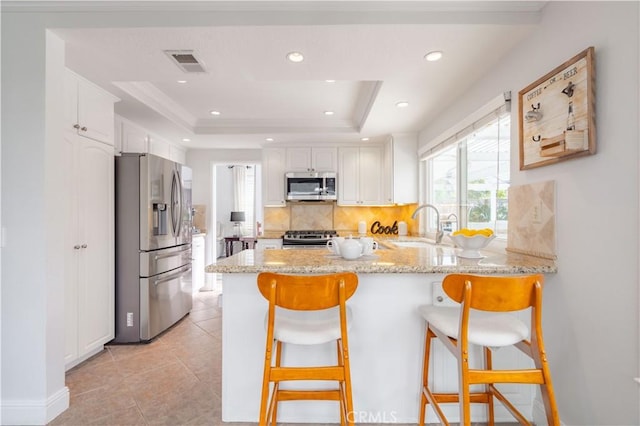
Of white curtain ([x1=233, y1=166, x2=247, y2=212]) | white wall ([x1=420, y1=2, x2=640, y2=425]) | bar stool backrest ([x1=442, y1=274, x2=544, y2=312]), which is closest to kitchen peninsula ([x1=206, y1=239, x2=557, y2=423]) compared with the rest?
white wall ([x1=420, y1=2, x2=640, y2=425])

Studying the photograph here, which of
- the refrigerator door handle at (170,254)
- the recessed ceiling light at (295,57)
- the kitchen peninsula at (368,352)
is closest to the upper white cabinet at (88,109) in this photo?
the refrigerator door handle at (170,254)

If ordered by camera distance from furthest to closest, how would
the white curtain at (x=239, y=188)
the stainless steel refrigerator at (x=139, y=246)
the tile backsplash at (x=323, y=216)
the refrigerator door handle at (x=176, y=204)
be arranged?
the white curtain at (x=239, y=188)
the tile backsplash at (x=323, y=216)
the refrigerator door handle at (x=176, y=204)
the stainless steel refrigerator at (x=139, y=246)

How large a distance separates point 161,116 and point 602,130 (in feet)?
11.7

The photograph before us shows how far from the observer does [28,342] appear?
5.70 feet

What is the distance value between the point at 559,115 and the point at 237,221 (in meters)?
7.28

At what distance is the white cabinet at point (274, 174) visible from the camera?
4543 mm

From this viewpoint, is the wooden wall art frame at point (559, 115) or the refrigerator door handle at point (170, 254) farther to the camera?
the refrigerator door handle at point (170, 254)

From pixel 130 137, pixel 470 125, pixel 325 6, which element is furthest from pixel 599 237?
pixel 130 137

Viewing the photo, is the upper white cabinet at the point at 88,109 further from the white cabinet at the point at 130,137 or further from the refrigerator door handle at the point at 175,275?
the refrigerator door handle at the point at 175,275

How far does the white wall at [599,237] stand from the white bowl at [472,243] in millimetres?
342

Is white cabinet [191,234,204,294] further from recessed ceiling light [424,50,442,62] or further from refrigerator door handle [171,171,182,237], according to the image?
recessed ceiling light [424,50,442,62]

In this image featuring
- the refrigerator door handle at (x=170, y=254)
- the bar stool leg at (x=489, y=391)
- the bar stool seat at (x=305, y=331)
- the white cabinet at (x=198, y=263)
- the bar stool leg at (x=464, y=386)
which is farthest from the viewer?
the white cabinet at (x=198, y=263)

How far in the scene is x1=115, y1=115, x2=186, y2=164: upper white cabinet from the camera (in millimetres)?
3283

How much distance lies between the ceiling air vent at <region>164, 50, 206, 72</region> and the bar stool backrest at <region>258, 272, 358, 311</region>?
1607 millimetres
